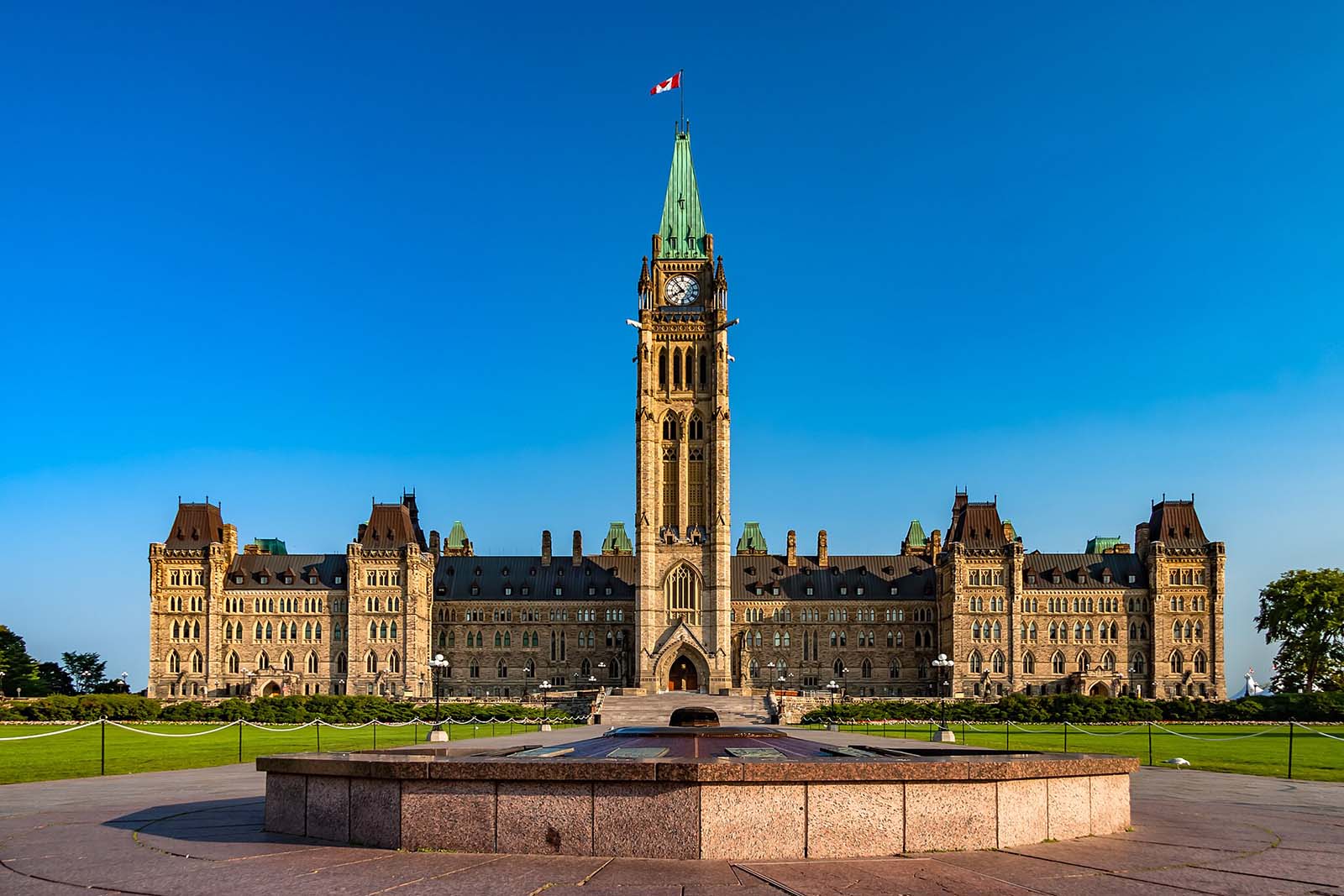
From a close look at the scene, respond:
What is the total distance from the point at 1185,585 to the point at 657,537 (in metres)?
47.5

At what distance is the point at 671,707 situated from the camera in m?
83.7

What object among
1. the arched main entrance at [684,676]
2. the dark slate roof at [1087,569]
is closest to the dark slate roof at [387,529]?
the arched main entrance at [684,676]

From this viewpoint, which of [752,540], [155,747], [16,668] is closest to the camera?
[155,747]

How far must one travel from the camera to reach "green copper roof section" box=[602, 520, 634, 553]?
14562 cm

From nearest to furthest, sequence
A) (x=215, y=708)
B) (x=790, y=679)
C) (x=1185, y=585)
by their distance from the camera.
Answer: (x=215, y=708) → (x=1185, y=585) → (x=790, y=679)

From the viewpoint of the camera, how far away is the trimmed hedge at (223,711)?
65438mm

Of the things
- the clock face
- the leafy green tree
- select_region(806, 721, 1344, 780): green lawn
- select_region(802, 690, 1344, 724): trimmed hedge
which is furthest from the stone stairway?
the leafy green tree

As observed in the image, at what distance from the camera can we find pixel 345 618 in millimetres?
110500

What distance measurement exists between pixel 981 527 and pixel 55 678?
3327 inches

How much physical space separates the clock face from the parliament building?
0.58ft

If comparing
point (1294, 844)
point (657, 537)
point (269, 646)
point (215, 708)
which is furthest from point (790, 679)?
point (1294, 844)

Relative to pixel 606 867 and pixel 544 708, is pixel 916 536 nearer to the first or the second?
pixel 544 708

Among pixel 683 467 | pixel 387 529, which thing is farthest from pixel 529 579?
pixel 683 467

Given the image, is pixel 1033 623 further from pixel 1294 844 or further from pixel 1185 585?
pixel 1294 844
